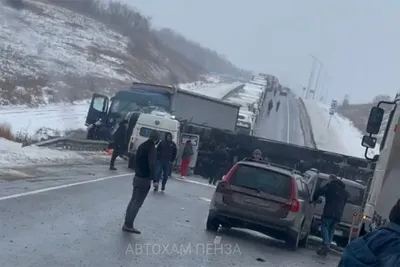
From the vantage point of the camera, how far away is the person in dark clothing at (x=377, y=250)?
16.0 ft

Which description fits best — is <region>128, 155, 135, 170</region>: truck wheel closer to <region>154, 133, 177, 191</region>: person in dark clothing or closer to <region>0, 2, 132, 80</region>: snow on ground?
<region>154, 133, 177, 191</region>: person in dark clothing

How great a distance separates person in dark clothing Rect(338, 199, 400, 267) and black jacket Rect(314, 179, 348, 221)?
1231cm

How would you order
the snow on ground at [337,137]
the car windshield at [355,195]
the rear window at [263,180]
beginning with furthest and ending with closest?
the snow on ground at [337,137]
the car windshield at [355,195]
the rear window at [263,180]

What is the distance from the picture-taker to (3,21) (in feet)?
178

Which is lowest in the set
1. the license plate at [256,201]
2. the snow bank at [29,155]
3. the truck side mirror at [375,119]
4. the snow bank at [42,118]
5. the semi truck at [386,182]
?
the snow bank at [42,118]

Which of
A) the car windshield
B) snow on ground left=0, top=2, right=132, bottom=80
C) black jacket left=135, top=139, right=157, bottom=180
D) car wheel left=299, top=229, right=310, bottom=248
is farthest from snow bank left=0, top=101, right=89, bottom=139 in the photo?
black jacket left=135, top=139, right=157, bottom=180

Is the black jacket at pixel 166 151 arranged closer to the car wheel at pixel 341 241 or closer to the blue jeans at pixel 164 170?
the blue jeans at pixel 164 170

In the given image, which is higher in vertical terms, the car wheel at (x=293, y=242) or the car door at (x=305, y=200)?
the car door at (x=305, y=200)

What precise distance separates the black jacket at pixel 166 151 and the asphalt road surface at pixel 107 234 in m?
2.68

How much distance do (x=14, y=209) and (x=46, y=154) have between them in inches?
583

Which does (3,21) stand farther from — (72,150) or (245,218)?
(245,218)

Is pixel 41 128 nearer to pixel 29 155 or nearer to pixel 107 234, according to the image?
pixel 29 155

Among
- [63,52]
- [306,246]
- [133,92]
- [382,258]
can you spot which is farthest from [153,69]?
[382,258]

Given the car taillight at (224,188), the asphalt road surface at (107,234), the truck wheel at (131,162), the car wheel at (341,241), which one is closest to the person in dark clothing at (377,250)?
the asphalt road surface at (107,234)
